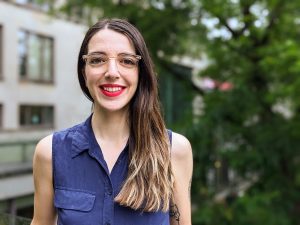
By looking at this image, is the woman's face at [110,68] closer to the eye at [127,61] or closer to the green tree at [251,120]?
the eye at [127,61]

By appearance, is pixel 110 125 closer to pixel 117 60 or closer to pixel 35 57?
pixel 117 60

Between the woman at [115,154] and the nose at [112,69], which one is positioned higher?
the nose at [112,69]

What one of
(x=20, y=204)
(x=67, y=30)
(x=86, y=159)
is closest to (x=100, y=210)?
(x=86, y=159)

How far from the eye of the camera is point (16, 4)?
58.7 ft

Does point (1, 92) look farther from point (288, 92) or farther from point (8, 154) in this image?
point (288, 92)

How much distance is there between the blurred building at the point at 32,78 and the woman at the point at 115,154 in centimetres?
1326

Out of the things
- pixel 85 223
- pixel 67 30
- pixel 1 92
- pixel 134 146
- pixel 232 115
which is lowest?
pixel 85 223

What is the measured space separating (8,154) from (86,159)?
44.4ft

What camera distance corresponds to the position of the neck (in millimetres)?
1754

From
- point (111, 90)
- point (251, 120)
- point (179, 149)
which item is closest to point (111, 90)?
point (111, 90)

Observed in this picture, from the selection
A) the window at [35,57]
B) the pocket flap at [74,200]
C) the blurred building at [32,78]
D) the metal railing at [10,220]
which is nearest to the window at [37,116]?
the blurred building at [32,78]

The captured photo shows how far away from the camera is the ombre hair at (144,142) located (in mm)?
1639

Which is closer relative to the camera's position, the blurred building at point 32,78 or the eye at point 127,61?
the eye at point 127,61

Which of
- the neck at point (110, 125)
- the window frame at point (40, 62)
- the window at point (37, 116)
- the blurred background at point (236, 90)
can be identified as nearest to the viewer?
the neck at point (110, 125)
